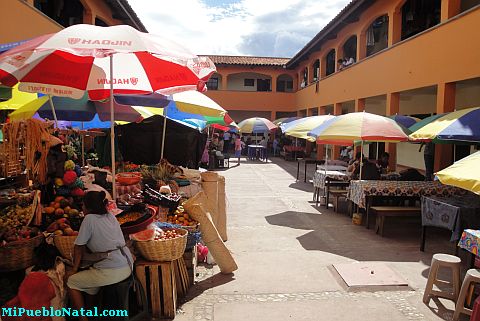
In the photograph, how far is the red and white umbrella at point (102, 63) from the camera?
385 centimetres

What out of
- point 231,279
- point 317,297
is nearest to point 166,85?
point 231,279

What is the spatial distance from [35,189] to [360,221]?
257 inches

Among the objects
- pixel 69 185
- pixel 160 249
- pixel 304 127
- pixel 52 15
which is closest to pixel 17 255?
pixel 69 185

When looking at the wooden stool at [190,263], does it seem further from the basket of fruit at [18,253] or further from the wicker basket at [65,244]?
the basket of fruit at [18,253]

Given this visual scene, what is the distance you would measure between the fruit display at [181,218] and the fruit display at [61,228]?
4.77ft

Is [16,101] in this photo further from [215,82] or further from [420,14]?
[215,82]

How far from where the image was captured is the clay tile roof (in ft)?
102

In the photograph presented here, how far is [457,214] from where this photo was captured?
6.26 metres

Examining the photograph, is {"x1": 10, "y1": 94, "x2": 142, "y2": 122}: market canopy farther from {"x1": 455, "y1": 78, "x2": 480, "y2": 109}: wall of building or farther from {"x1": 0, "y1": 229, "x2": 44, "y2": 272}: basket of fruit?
{"x1": 455, "y1": 78, "x2": 480, "y2": 109}: wall of building

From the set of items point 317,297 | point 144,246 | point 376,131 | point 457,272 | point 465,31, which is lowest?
point 317,297

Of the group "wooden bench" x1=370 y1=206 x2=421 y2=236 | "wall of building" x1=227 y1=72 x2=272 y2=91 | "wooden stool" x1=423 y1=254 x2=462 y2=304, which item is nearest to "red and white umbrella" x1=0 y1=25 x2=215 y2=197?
"wooden stool" x1=423 y1=254 x2=462 y2=304

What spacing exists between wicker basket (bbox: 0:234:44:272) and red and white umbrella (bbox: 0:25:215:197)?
1.47 meters

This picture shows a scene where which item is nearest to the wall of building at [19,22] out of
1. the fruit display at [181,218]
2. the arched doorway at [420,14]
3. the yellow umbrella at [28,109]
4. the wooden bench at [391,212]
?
the yellow umbrella at [28,109]

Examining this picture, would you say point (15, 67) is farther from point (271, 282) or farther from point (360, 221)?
point (360, 221)
